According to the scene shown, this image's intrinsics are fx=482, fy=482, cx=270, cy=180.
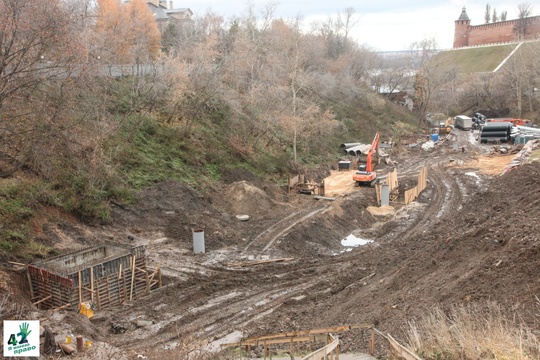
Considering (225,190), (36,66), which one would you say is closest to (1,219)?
(36,66)

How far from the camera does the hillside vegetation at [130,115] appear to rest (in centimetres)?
1772

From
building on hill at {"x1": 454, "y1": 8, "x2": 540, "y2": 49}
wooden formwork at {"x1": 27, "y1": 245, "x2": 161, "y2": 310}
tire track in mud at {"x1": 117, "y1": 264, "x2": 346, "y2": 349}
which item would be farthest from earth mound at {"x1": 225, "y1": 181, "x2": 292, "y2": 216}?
building on hill at {"x1": 454, "y1": 8, "x2": 540, "y2": 49}

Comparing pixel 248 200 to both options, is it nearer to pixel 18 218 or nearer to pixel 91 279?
pixel 18 218

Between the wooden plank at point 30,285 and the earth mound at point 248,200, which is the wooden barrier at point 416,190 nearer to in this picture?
the earth mound at point 248,200

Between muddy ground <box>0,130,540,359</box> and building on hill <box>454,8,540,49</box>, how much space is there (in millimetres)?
82639

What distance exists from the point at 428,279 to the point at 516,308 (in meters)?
4.18

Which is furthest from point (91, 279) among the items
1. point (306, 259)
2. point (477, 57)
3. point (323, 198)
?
point (477, 57)

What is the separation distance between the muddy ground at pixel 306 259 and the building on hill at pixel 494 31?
82639 millimetres

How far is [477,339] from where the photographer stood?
863 centimetres

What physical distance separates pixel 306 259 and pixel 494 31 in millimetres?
103687

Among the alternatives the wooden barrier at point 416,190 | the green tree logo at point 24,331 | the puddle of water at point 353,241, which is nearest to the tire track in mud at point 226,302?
the green tree logo at point 24,331

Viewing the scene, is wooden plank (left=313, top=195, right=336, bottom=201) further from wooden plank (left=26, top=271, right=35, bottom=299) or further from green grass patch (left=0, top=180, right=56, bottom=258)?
wooden plank (left=26, top=271, right=35, bottom=299)

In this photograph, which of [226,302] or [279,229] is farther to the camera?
[279,229]

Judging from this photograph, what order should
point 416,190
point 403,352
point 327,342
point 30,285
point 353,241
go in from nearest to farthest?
point 403,352 < point 327,342 < point 30,285 < point 353,241 < point 416,190
